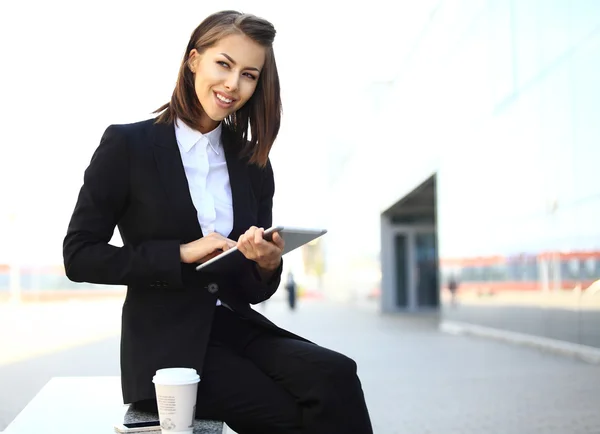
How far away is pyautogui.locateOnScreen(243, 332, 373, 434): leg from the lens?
6.01ft

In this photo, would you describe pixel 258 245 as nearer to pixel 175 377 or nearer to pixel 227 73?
pixel 175 377

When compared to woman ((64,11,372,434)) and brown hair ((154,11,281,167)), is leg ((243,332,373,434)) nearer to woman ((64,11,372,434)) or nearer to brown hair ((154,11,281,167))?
woman ((64,11,372,434))

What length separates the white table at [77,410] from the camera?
6.47ft

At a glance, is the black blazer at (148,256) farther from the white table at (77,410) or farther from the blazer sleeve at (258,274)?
the white table at (77,410)

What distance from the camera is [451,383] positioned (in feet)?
24.0

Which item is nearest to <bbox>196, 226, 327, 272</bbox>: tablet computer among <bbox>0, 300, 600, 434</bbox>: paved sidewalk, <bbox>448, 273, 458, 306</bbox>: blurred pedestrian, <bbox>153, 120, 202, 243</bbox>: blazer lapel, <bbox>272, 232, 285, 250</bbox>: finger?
<bbox>272, 232, 285, 250</bbox>: finger

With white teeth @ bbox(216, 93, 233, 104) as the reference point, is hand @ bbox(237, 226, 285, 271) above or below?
below

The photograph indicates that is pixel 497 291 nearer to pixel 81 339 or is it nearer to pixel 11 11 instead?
pixel 81 339

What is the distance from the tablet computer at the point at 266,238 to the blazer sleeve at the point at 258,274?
0.17 m

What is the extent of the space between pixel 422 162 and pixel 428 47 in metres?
2.70

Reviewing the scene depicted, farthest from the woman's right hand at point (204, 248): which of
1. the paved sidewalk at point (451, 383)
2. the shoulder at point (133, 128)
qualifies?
the paved sidewalk at point (451, 383)

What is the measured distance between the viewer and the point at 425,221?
945 inches

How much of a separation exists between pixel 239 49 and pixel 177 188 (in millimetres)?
412

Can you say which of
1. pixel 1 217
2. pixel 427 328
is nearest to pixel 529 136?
pixel 427 328
